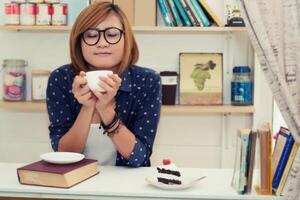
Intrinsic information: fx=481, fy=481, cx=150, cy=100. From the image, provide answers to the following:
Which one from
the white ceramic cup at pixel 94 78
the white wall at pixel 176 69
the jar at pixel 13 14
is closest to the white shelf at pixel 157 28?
the jar at pixel 13 14

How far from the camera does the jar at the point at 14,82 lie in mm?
2918

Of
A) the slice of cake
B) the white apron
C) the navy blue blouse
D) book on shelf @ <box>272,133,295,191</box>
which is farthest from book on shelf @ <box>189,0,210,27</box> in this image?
book on shelf @ <box>272,133,295,191</box>

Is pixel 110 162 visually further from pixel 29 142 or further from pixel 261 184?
pixel 29 142

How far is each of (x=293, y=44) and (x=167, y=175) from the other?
1.69ft

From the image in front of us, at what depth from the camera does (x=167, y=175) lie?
1416 mm

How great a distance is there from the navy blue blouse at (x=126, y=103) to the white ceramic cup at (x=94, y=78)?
27cm

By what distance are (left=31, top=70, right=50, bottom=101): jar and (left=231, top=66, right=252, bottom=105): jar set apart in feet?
3.72

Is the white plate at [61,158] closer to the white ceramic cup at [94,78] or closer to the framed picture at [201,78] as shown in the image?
the white ceramic cup at [94,78]

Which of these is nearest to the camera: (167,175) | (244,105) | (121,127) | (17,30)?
(167,175)

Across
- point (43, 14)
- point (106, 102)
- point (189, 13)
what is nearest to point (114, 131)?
point (106, 102)

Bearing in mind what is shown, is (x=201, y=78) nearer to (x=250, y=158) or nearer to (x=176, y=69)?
(x=176, y=69)

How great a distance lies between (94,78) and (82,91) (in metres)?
0.10

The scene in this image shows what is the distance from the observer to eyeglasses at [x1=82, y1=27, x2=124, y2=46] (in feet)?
5.42

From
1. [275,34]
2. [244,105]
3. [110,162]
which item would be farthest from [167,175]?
[244,105]
